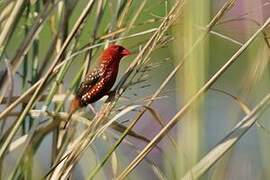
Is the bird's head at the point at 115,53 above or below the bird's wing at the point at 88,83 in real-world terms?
above

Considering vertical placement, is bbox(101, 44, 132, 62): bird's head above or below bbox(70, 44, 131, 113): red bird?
above

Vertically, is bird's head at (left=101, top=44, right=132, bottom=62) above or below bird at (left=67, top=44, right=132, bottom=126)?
above

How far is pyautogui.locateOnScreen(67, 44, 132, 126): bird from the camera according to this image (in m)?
0.67

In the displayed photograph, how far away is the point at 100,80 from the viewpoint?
26.7 inches

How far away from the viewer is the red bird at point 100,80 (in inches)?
26.5

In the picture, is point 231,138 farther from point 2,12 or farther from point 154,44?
point 2,12

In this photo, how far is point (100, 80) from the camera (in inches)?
26.7

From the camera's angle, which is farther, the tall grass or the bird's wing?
the bird's wing

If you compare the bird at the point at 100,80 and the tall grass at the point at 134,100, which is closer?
the tall grass at the point at 134,100

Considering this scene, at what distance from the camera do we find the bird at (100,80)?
67 centimetres

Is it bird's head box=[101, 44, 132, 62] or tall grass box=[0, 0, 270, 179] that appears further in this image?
bird's head box=[101, 44, 132, 62]

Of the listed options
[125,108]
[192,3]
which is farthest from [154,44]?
[192,3]

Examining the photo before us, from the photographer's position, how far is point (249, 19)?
556mm

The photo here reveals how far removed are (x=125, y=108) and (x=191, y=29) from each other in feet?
1.02
